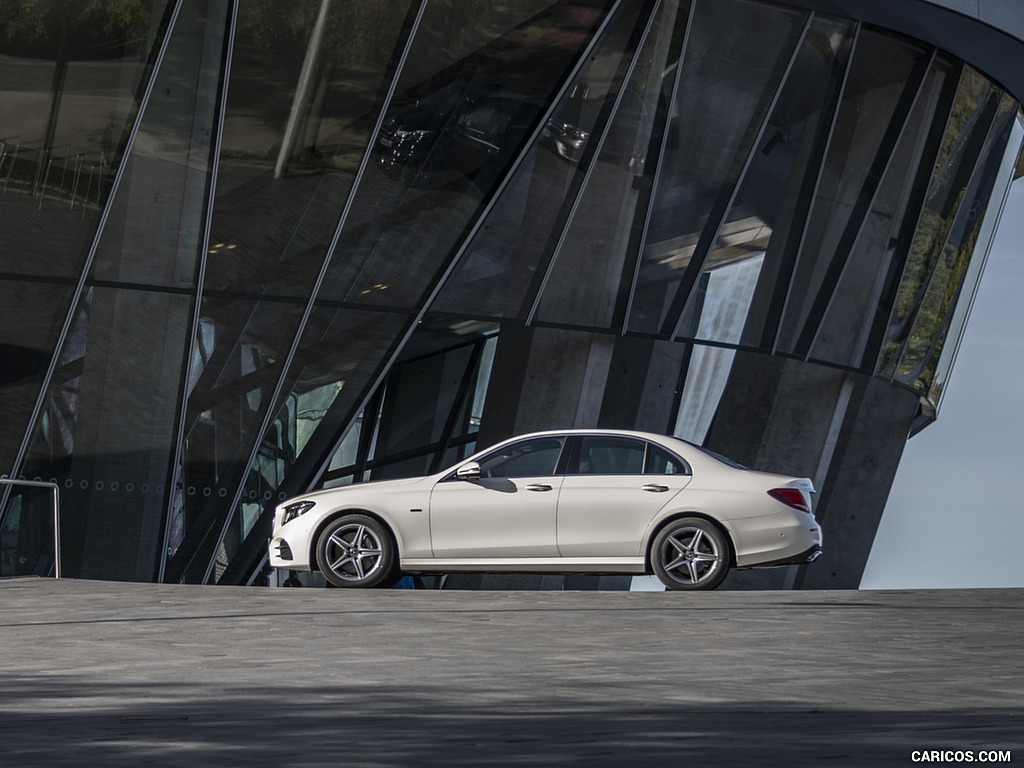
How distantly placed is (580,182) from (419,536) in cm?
877

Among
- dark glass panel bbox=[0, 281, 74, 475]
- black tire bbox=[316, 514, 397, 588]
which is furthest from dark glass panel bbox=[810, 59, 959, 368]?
dark glass panel bbox=[0, 281, 74, 475]

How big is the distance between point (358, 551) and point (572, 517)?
6.92ft

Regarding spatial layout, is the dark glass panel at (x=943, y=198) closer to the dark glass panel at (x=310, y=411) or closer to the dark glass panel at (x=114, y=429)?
the dark glass panel at (x=310, y=411)

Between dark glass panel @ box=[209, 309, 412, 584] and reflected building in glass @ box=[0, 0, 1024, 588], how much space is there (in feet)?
0.14

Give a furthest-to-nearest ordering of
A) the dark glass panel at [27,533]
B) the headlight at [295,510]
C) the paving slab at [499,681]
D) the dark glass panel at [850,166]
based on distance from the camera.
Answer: the dark glass panel at [850,166]
the dark glass panel at [27,533]
the headlight at [295,510]
the paving slab at [499,681]

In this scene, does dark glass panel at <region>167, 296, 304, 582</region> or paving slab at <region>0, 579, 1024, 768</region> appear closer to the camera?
paving slab at <region>0, 579, 1024, 768</region>

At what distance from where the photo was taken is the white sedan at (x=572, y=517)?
1162cm

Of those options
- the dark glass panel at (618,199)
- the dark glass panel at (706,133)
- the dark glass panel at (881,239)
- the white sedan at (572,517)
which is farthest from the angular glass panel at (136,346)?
the dark glass panel at (881,239)

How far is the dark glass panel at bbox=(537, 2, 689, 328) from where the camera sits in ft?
63.0

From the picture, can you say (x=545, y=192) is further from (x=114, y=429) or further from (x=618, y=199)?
(x=114, y=429)

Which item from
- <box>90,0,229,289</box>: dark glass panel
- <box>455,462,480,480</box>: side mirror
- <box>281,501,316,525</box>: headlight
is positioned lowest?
<box>281,501,316,525</box>: headlight

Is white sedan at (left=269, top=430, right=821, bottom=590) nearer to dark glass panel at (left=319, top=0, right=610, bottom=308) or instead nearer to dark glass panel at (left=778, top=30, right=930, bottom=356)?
dark glass panel at (left=319, top=0, right=610, bottom=308)

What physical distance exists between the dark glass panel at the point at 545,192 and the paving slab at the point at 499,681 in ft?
29.2

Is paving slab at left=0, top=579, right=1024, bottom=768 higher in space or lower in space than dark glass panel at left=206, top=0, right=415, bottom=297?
lower
